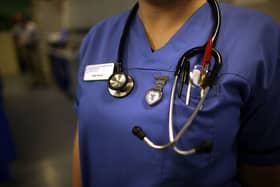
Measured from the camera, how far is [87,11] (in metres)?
2.12

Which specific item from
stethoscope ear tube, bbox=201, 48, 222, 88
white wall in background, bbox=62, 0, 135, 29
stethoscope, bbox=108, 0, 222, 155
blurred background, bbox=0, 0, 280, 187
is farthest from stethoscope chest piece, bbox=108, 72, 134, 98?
white wall in background, bbox=62, 0, 135, 29

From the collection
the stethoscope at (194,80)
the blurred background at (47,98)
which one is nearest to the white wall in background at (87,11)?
the blurred background at (47,98)

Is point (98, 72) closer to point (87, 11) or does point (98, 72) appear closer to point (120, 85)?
point (120, 85)

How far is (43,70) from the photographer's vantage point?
3.99m

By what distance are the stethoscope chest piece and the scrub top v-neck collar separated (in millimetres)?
68

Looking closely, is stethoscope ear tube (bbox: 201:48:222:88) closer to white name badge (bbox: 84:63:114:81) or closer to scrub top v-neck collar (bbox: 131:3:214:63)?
scrub top v-neck collar (bbox: 131:3:214:63)

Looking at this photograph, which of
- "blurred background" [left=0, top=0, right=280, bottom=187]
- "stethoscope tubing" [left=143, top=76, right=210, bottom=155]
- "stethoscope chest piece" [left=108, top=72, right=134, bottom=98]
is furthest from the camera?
"blurred background" [left=0, top=0, right=280, bottom=187]

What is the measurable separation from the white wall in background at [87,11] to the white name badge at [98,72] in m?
0.93

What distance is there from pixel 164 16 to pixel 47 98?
299 centimetres

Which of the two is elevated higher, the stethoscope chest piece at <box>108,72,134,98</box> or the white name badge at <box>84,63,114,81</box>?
the white name badge at <box>84,63,114,81</box>

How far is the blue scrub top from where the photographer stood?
448 millimetres

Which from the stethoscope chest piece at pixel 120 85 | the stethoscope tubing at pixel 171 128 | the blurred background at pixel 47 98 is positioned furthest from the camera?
the blurred background at pixel 47 98

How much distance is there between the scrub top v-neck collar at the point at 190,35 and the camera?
0.50 meters

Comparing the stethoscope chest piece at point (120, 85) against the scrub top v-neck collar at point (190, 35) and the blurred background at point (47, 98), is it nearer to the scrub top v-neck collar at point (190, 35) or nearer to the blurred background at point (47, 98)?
the scrub top v-neck collar at point (190, 35)
